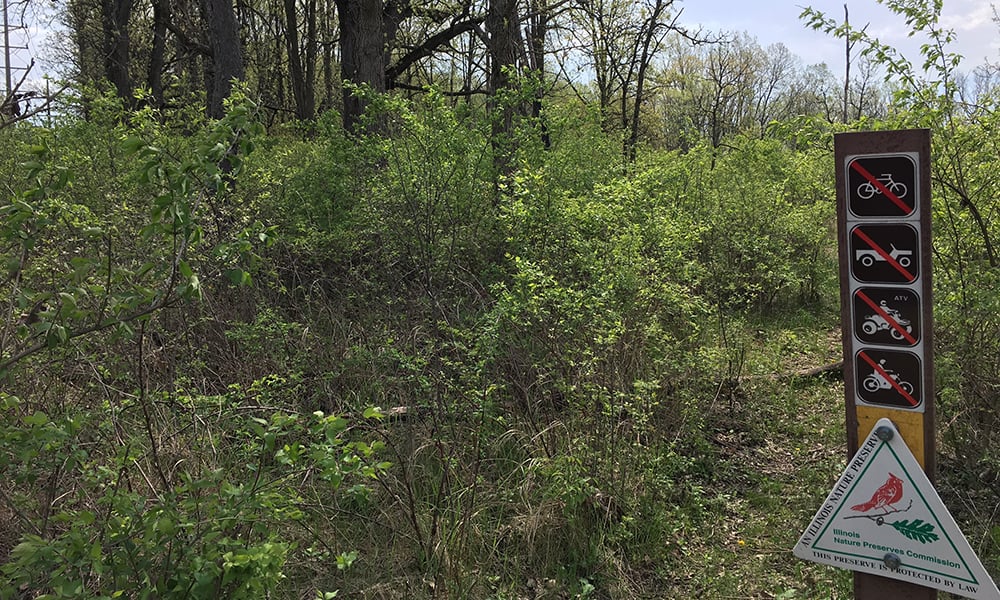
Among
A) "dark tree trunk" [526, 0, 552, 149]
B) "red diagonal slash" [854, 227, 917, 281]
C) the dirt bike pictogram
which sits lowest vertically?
the dirt bike pictogram

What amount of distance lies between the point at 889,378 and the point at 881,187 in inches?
25.6

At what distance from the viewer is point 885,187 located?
2.13 metres

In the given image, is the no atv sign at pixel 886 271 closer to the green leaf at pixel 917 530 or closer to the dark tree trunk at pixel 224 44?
the green leaf at pixel 917 530

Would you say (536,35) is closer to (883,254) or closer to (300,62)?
(300,62)

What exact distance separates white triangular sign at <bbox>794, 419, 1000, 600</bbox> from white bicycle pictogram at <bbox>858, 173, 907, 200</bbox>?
0.77 m

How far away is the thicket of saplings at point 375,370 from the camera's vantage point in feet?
7.37

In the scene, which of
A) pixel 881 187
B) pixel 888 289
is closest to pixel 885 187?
pixel 881 187

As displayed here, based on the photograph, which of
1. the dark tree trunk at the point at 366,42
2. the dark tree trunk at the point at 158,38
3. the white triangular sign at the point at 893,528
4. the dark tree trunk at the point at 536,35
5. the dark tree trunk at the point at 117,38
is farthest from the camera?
the dark tree trunk at the point at 117,38

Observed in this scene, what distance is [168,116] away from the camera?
7711mm

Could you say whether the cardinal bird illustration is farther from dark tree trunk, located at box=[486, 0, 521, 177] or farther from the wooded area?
dark tree trunk, located at box=[486, 0, 521, 177]

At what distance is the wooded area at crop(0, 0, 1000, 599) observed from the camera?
2.28 meters

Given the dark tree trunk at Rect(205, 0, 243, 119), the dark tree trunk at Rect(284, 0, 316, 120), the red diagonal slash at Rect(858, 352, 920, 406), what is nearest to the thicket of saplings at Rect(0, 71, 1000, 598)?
the red diagonal slash at Rect(858, 352, 920, 406)

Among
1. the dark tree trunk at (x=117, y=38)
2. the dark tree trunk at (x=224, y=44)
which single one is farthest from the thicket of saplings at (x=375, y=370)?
the dark tree trunk at (x=117, y=38)

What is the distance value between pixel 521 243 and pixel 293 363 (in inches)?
82.3
